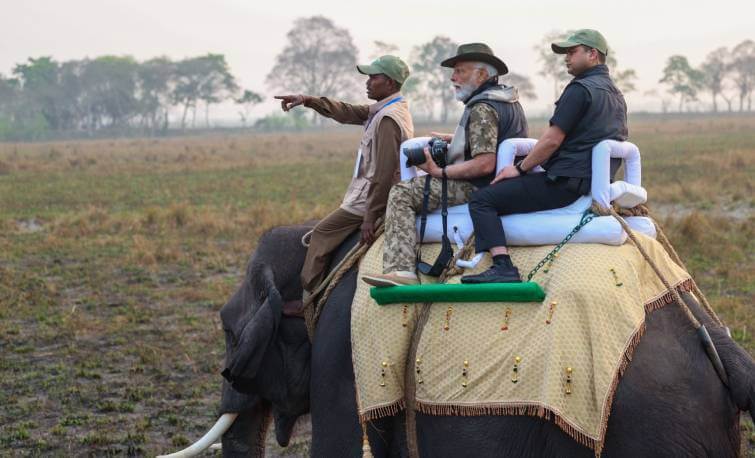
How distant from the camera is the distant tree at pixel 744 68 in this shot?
394ft

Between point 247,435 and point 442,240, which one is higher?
point 442,240

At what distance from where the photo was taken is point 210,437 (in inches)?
197

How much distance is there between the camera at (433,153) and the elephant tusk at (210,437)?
64.0 inches

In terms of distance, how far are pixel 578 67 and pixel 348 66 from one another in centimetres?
11434

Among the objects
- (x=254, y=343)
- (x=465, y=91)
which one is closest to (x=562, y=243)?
(x=465, y=91)

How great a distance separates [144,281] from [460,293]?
938 centimetres

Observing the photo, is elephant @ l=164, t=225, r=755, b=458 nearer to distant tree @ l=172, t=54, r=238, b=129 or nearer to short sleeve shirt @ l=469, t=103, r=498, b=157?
short sleeve shirt @ l=469, t=103, r=498, b=157

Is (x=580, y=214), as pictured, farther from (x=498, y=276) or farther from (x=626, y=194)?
(x=498, y=276)

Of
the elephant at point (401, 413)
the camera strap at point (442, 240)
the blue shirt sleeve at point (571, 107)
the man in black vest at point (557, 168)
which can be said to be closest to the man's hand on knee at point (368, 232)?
the elephant at point (401, 413)

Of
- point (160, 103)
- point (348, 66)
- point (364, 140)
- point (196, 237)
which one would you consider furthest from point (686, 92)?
point (364, 140)

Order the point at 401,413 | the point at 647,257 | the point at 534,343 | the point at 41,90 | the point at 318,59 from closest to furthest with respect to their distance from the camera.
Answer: the point at 534,343
the point at 647,257
the point at 401,413
the point at 41,90
the point at 318,59

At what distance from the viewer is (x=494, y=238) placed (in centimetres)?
436


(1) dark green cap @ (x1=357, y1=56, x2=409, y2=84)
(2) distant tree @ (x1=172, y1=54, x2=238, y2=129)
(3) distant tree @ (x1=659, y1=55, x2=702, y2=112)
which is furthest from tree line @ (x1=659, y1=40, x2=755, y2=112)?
(1) dark green cap @ (x1=357, y1=56, x2=409, y2=84)

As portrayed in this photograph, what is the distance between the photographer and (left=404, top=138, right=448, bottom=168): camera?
4.70 m
